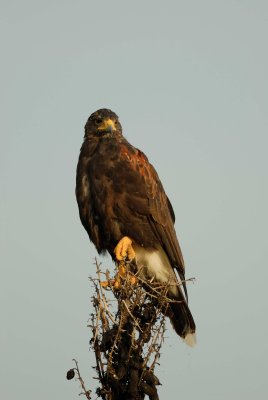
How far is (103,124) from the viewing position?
8.19m

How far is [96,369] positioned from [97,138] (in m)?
3.56

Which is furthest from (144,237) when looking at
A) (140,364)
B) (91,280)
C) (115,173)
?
(140,364)

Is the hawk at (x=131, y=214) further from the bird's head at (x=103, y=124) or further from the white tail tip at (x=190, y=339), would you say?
the bird's head at (x=103, y=124)

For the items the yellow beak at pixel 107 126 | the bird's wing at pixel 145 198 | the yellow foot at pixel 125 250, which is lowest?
the yellow foot at pixel 125 250

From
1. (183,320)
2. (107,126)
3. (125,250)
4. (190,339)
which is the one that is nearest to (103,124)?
(107,126)

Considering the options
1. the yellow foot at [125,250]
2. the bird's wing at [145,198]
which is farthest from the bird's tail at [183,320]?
the yellow foot at [125,250]

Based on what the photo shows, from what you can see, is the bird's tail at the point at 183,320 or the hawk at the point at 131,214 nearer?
the bird's tail at the point at 183,320

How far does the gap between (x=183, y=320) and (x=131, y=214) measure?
1278 millimetres

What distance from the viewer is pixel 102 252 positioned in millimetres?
7836

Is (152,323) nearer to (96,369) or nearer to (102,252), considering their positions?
(96,369)

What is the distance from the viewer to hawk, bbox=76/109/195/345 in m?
7.42

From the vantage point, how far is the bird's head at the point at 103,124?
813 centimetres

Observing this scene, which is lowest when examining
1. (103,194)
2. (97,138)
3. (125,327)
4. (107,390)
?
(107,390)

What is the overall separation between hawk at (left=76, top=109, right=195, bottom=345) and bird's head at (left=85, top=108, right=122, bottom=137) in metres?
0.18
